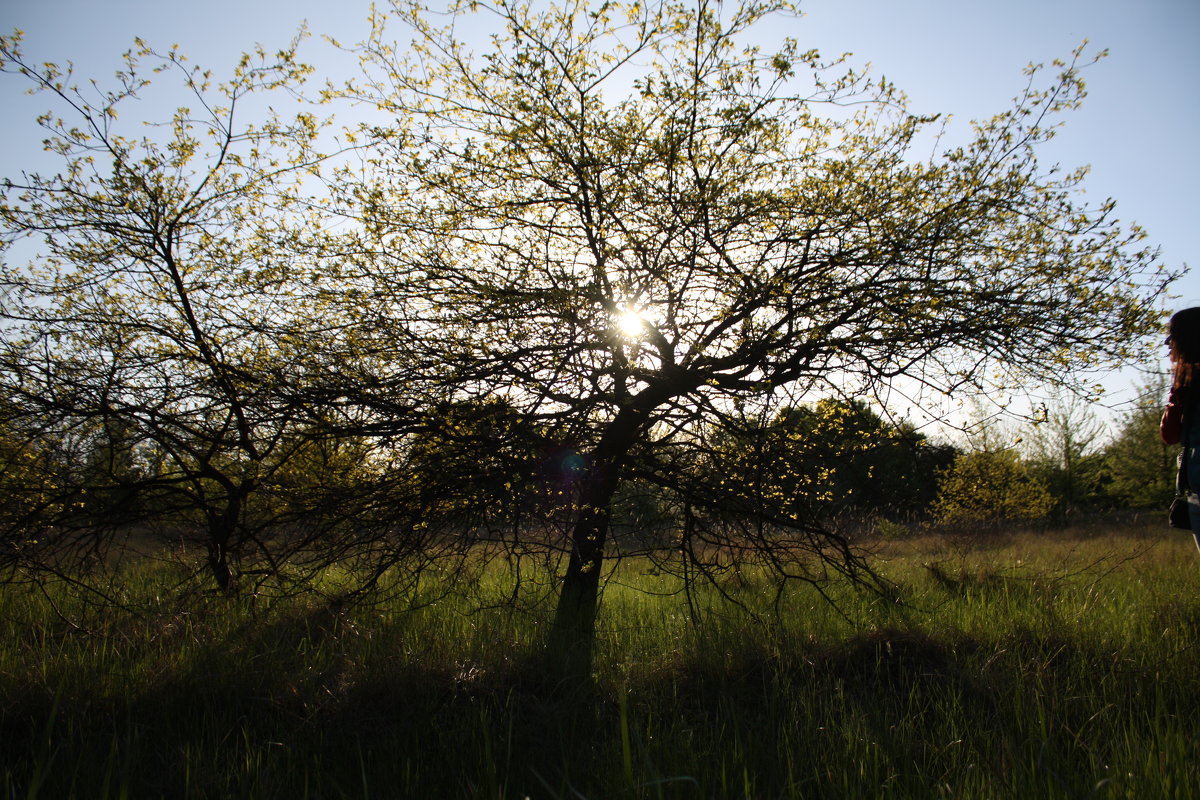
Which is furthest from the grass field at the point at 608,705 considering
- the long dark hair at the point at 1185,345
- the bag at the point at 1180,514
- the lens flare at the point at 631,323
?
the lens flare at the point at 631,323

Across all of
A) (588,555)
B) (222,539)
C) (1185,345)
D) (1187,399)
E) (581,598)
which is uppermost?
(1185,345)

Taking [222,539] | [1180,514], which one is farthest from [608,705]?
[1180,514]

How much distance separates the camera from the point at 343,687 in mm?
3326

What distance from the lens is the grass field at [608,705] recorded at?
8.39 ft

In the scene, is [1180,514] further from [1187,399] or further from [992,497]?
[992,497]

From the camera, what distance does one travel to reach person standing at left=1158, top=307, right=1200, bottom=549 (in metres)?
3.32

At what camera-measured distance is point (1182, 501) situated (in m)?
3.60

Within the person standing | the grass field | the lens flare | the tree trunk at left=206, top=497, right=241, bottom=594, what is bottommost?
the grass field

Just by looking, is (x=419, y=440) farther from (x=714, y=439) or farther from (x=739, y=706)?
(x=739, y=706)

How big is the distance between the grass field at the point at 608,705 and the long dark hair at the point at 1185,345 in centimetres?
156

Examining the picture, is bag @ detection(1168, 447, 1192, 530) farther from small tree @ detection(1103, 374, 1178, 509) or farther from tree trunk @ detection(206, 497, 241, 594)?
small tree @ detection(1103, 374, 1178, 509)

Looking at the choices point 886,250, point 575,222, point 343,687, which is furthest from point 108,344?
point 886,250

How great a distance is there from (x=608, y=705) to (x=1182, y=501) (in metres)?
3.34

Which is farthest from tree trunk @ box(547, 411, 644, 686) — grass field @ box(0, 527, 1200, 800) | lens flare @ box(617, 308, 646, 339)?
lens flare @ box(617, 308, 646, 339)
